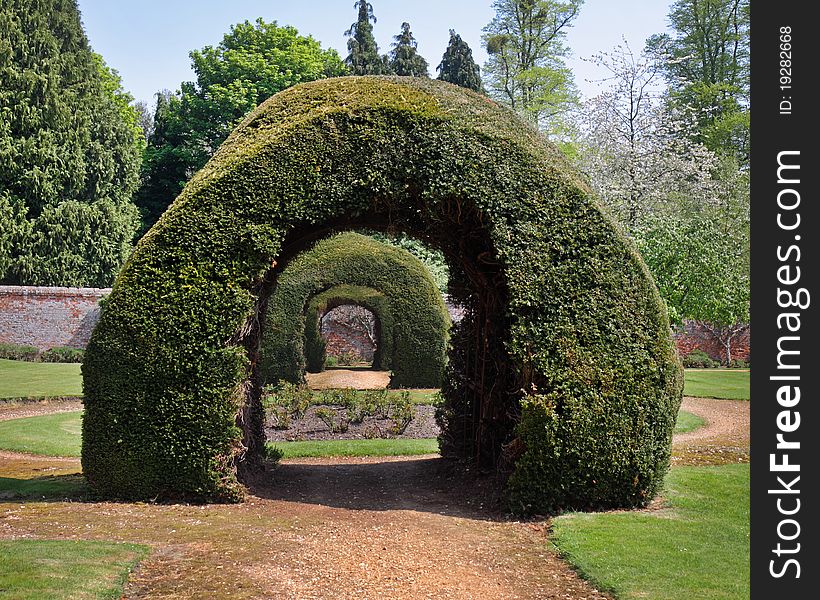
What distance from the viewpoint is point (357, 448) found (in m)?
12.4

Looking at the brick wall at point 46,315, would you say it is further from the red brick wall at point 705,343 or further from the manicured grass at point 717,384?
the red brick wall at point 705,343

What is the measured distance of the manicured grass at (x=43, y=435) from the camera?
12430 mm

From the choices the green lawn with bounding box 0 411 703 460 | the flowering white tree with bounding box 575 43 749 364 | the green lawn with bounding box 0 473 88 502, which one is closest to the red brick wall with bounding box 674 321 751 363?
the flowering white tree with bounding box 575 43 749 364

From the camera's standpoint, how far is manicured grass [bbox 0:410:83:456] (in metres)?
12.4

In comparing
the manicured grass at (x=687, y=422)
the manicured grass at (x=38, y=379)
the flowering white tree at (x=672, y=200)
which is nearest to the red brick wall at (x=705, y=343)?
the flowering white tree at (x=672, y=200)

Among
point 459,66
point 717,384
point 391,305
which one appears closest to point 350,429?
point 391,305

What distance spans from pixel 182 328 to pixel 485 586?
13.1ft

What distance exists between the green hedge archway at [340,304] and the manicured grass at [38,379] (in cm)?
731

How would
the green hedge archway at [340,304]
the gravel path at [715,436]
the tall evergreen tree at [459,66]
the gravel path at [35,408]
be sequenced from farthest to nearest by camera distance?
the tall evergreen tree at [459,66] < the green hedge archway at [340,304] < the gravel path at [35,408] < the gravel path at [715,436]

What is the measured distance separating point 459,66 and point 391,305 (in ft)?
86.4

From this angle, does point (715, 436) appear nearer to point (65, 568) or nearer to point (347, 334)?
point (65, 568)

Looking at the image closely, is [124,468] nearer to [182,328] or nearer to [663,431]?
[182,328]

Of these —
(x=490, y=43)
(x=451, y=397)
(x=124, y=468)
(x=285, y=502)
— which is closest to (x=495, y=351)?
(x=451, y=397)

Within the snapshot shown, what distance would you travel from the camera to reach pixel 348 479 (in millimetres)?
9773
